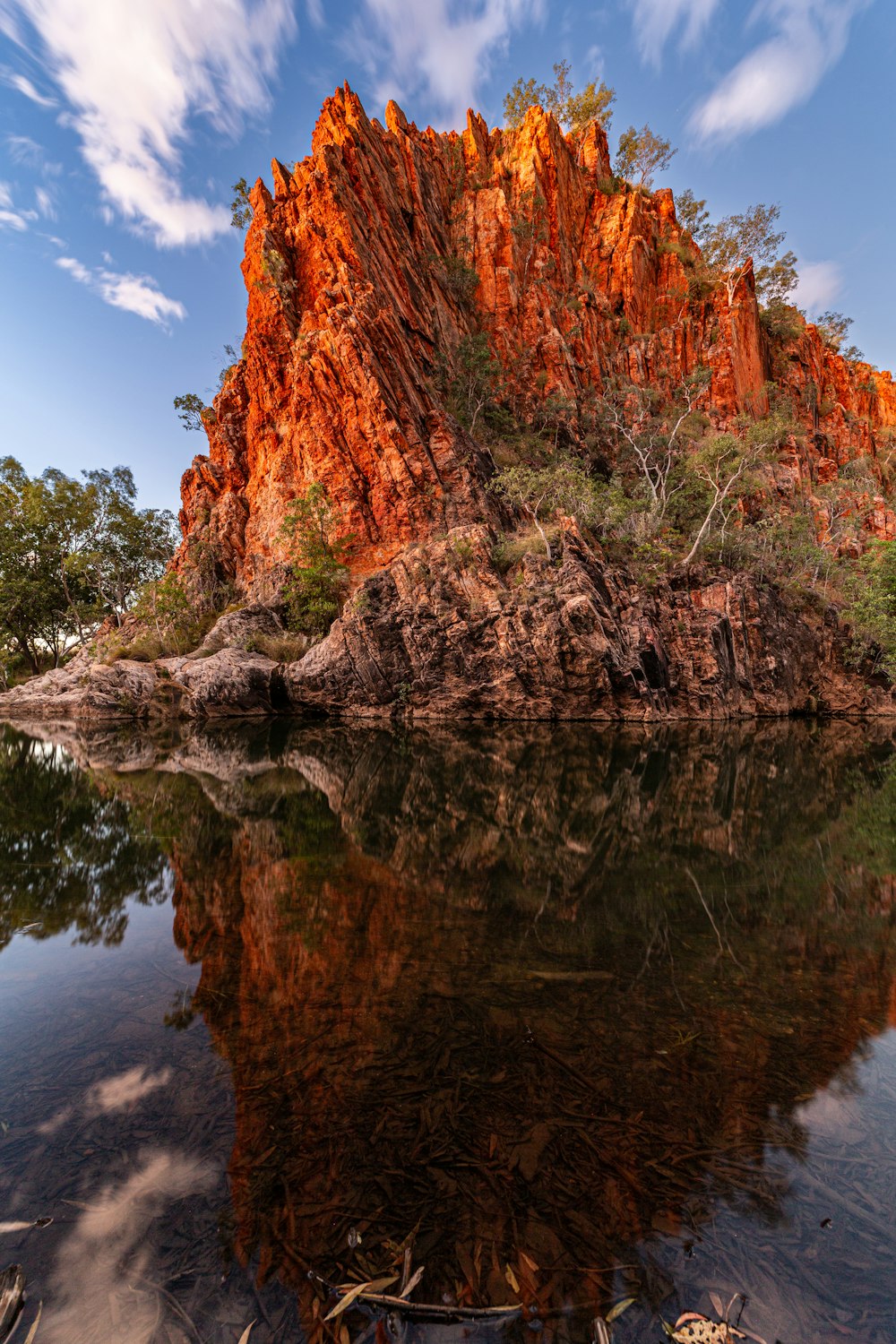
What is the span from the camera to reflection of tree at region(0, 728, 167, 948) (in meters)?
6.12

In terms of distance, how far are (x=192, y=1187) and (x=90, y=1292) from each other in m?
0.58

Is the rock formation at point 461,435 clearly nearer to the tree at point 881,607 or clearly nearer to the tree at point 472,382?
the tree at point 472,382

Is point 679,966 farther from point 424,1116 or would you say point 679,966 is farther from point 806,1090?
point 424,1116

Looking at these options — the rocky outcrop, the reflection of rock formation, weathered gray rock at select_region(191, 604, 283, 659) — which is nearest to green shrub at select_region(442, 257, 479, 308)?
the rocky outcrop

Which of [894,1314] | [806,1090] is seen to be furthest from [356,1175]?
[806,1090]

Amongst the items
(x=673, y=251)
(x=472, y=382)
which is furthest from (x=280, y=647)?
(x=673, y=251)

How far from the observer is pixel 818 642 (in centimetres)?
3162

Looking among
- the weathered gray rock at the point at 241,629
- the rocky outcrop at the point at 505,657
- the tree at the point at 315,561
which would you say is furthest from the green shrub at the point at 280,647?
the tree at the point at 315,561

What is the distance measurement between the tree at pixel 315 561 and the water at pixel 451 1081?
2420 cm

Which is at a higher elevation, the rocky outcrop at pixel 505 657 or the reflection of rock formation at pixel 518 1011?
the rocky outcrop at pixel 505 657

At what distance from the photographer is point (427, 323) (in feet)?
133

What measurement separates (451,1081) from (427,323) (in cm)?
4814

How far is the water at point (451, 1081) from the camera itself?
225cm

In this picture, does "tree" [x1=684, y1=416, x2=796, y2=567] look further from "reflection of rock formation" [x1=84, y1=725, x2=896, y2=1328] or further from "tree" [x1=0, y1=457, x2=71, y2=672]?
"tree" [x1=0, y1=457, x2=71, y2=672]
